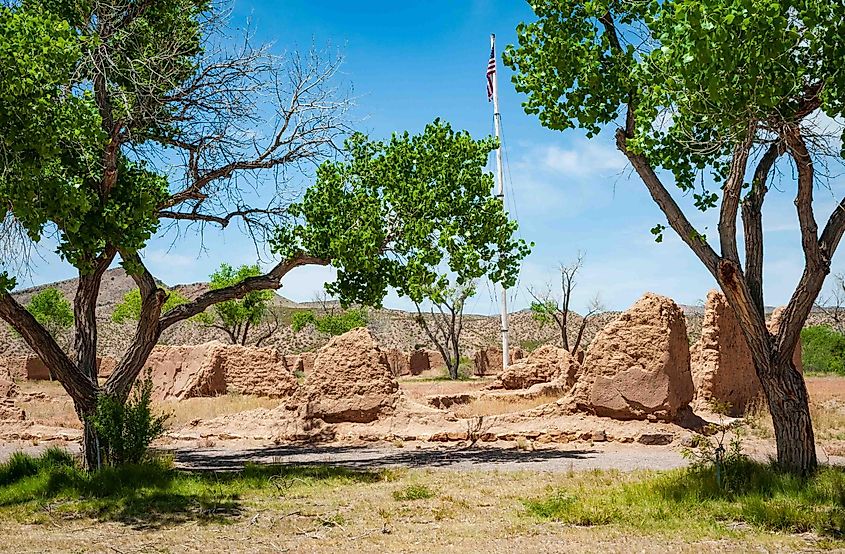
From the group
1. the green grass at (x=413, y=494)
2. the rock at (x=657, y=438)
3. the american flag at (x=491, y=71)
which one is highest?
the american flag at (x=491, y=71)

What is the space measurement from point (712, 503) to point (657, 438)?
22.2ft

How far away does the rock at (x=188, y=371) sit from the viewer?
1034 inches

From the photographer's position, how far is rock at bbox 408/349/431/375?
152ft

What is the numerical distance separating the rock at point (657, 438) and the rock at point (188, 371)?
15983 millimetres

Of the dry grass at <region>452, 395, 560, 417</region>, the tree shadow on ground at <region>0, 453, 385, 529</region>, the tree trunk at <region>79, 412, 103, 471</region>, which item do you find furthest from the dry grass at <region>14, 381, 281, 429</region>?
the tree shadow on ground at <region>0, 453, 385, 529</region>

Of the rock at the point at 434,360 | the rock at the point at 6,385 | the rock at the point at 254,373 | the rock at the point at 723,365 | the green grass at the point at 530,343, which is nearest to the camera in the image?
the rock at the point at 723,365

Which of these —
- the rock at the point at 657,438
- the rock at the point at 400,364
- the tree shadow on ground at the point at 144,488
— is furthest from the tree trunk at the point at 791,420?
the rock at the point at 400,364

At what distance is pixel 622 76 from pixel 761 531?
19.0ft

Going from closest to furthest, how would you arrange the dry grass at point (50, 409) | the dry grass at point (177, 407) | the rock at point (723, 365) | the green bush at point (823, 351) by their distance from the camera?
the rock at point (723, 365) → the dry grass at point (177, 407) → the dry grass at point (50, 409) → the green bush at point (823, 351)

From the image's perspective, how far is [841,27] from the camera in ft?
22.2

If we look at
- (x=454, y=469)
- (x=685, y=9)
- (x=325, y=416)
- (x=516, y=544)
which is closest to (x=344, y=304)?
(x=454, y=469)

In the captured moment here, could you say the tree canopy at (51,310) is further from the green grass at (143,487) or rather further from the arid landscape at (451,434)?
the green grass at (143,487)

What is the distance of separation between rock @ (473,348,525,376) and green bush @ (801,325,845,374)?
14914 mm

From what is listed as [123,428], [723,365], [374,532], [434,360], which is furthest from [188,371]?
[374,532]
